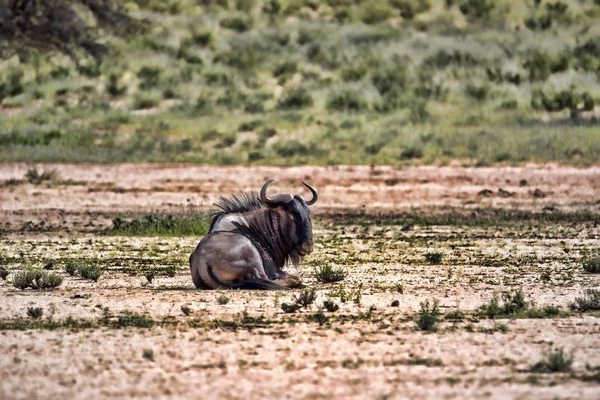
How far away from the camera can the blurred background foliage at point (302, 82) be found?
2853 centimetres

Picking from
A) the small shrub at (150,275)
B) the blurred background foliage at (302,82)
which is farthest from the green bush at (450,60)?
the small shrub at (150,275)

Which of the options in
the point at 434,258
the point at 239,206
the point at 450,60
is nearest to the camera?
the point at 239,206

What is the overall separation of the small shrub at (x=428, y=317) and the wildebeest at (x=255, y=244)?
1661 millimetres

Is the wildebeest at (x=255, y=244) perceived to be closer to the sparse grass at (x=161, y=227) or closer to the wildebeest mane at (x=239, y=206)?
Result: the wildebeest mane at (x=239, y=206)

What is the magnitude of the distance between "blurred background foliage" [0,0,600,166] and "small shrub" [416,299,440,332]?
17027 millimetres

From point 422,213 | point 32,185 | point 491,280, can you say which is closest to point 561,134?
point 422,213

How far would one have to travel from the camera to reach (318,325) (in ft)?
32.1

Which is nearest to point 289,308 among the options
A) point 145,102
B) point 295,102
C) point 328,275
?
point 328,275

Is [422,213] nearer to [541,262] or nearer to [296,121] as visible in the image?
[541,262]

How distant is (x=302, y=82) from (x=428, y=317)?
26.2 m

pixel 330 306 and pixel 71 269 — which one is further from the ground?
pixel 71 269

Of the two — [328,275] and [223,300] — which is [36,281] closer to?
[223,300]

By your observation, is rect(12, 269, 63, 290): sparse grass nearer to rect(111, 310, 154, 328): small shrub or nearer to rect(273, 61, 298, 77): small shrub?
rect(111, 310, 154, 328): small shrub

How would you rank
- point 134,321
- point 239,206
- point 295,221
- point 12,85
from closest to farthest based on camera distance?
point 134,321
point 295,221
point 239,206
point 12,85
